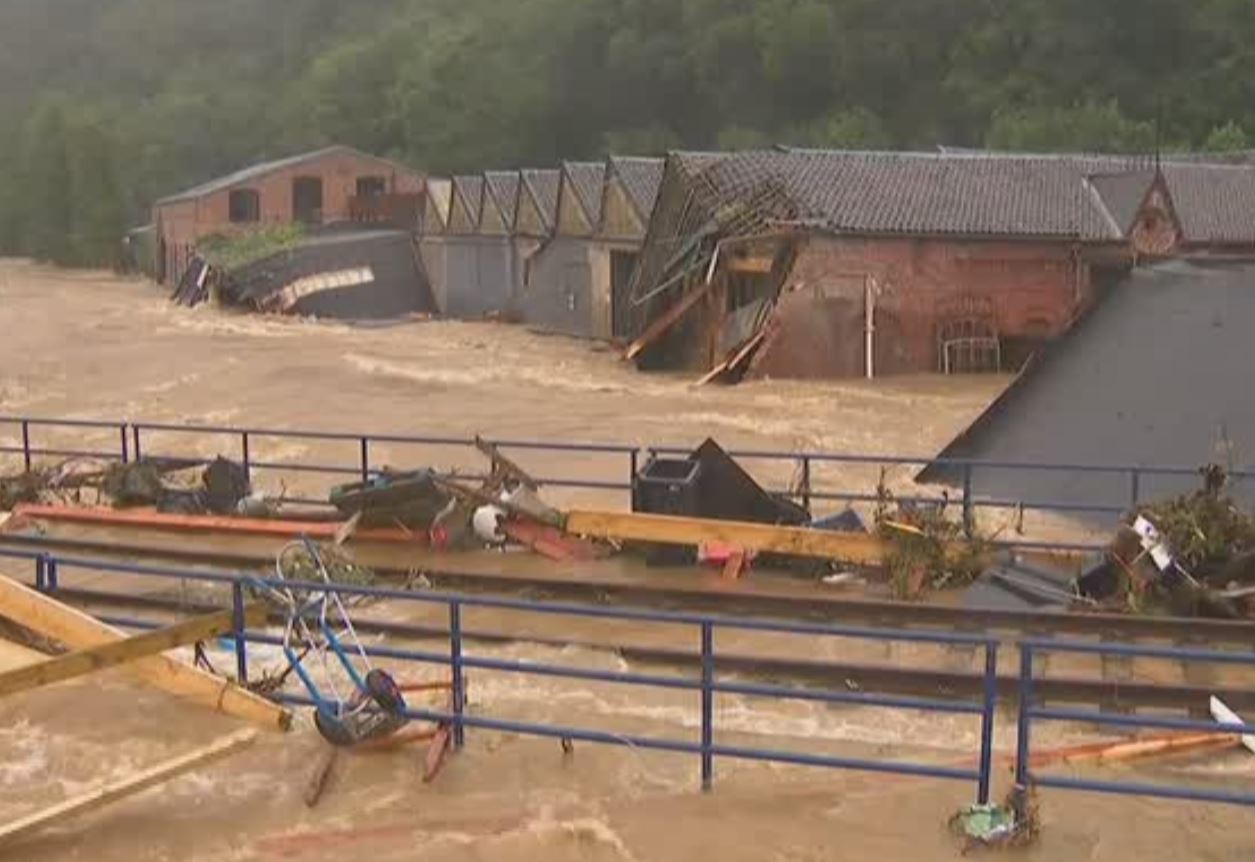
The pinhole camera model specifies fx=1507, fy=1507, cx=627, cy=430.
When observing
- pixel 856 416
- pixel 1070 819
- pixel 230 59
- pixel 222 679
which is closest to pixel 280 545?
pixel 222 679

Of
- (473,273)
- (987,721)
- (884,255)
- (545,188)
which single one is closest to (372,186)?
(473,273)

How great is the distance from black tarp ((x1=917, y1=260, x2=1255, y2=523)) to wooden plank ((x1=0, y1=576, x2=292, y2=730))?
286 inches

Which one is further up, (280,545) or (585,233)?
(585,233)

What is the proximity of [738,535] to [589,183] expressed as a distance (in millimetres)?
29518

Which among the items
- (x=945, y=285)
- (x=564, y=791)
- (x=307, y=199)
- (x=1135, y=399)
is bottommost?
(x=564, y=791)

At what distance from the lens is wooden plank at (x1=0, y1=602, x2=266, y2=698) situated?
7770 mm

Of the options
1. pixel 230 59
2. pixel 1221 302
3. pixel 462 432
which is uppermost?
pixel 230 59

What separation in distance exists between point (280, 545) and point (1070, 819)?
8.00 m

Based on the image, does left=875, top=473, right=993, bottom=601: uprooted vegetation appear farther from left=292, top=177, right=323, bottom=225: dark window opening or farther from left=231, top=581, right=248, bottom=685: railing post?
left=292, top=177, right=323, bottom=225: dark window opening

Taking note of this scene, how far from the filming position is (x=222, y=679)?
8539mm

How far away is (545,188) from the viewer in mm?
43531

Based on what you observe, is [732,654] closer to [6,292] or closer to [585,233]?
[585,233]

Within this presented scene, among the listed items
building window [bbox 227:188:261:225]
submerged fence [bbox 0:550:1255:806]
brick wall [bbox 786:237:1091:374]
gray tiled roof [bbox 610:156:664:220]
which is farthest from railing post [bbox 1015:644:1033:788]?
building window [bbox 227:188:261:225]

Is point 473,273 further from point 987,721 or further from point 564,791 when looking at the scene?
point 987,721
